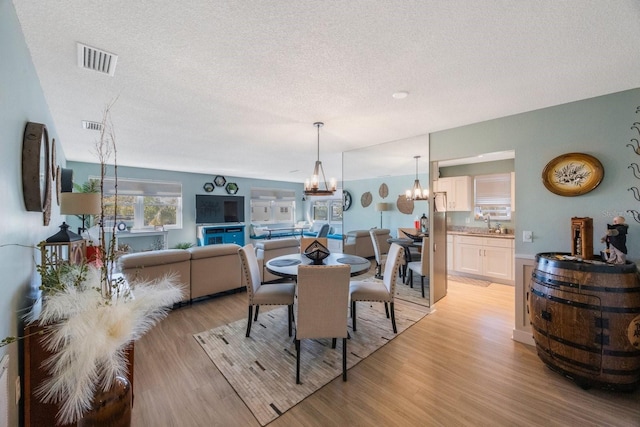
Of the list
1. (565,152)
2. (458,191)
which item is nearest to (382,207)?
(458,191)

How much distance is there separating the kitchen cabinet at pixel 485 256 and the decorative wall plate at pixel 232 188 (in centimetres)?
647

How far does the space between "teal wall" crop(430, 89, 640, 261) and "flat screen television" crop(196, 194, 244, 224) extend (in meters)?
6.84

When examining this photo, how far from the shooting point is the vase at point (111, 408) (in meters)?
1.13

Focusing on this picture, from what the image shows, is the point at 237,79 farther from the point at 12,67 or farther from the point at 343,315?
the point at 343,315

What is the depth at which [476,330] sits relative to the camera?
302cm

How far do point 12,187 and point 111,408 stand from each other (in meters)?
1.23

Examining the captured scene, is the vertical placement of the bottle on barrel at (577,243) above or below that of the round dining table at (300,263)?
above

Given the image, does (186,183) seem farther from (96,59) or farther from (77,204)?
(96,59)

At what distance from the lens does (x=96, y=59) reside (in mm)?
1840

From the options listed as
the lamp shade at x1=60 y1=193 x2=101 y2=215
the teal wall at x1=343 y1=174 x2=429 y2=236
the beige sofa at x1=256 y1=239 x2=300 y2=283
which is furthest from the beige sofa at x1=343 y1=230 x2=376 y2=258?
the lamp shade at x1=60 y1=193 x2=101 y2=215

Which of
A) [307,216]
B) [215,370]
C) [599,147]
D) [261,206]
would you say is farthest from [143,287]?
[307,216]

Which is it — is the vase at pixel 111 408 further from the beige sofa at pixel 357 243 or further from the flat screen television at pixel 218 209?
the flat screen television at pixel 218 209

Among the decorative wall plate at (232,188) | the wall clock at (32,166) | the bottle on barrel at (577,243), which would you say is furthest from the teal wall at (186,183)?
the bottle on barrel at (577,243)

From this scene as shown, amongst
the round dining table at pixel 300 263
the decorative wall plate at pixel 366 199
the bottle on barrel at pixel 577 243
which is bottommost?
the round dining table at pixel 300 263
